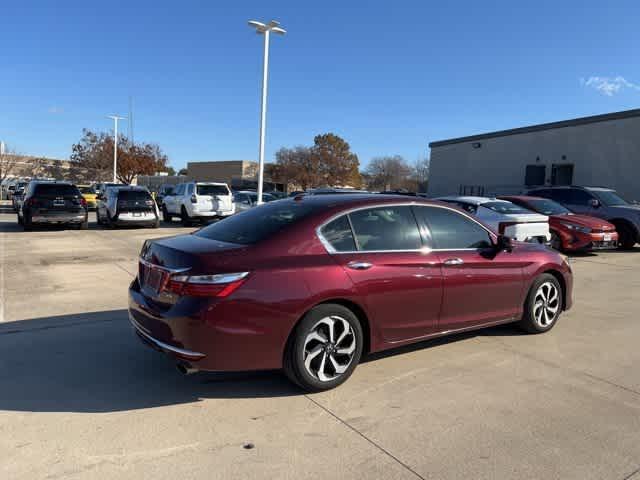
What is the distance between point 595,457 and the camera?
3.08 metres

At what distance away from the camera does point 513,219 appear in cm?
1105

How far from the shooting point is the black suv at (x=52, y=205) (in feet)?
50.8

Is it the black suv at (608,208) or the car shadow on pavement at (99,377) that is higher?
the black suv at (608,208)

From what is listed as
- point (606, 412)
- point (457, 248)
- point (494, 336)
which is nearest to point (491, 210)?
point (494, 336)

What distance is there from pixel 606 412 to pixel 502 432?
3.06 ft

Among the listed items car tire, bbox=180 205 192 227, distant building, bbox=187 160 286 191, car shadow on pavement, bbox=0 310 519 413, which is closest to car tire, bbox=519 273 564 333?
car shadow on pavement, bbox=0 310 519 413

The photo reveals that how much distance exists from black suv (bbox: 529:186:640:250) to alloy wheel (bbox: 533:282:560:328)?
32.8 ft

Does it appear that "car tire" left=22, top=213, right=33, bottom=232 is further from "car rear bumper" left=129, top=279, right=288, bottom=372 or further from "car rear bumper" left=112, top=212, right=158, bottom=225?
"car rear bumper" left=129, top=279, right=288, bottom=372

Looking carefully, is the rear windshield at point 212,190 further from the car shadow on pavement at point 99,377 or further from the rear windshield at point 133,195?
the car shadow on pavement at point 99,377

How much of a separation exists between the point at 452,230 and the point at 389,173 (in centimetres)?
7635

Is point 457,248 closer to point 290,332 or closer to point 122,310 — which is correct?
point 290,332

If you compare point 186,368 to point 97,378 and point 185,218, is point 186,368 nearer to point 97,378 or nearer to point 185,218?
point 97,378

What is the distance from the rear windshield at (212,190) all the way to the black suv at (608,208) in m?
12.0

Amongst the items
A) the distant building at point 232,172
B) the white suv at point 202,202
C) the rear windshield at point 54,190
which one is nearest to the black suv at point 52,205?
the rear windshield at point 54,190
